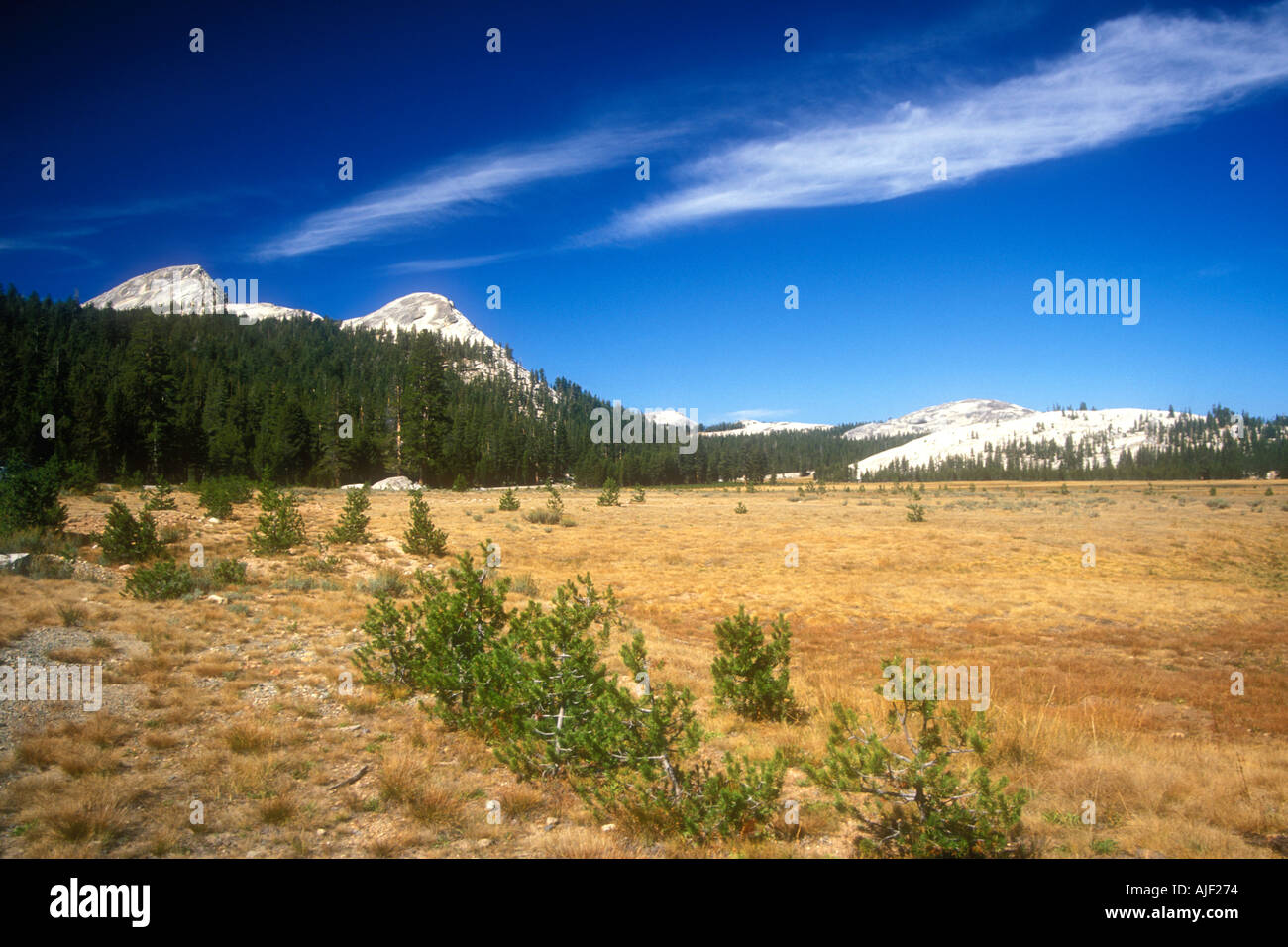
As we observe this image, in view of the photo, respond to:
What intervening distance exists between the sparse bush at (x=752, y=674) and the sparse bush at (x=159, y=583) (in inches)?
515

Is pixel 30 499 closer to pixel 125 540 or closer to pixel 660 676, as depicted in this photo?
pixel 125 540

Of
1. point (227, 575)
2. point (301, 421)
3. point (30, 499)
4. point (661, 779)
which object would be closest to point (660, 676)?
point (661, 779)

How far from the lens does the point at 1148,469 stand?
449ft

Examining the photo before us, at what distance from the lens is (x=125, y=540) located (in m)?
15.5

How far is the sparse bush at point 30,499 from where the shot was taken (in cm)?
1585

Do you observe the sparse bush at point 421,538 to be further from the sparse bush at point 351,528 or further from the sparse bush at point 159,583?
the sparse bush at point 159,583

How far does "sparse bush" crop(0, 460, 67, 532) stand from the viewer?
1585cm

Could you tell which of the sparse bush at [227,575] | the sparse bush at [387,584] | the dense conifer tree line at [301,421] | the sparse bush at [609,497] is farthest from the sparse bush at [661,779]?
the sparse bush at [609,497]

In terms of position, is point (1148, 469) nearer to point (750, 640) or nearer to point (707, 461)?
point (707, 461)

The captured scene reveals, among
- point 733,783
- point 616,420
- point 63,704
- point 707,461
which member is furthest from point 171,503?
point 616,420

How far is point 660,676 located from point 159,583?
1218 cm

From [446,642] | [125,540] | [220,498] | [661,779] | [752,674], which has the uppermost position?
[220,498]
